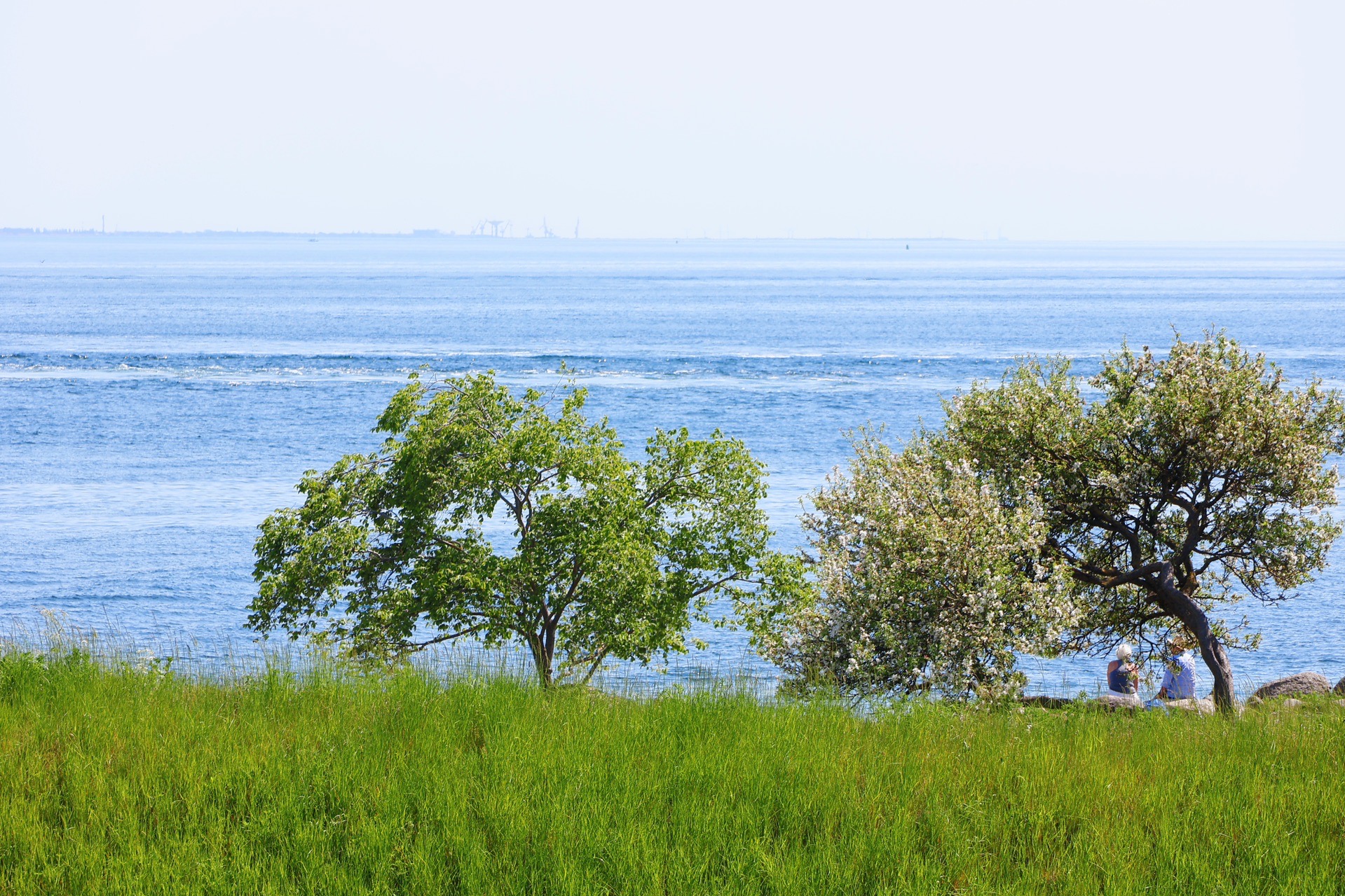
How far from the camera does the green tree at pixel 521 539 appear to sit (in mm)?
15797

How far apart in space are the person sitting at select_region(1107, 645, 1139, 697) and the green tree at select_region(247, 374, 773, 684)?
8.55 m

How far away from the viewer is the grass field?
7.32 metres

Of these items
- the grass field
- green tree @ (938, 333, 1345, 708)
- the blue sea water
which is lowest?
the blue sea water

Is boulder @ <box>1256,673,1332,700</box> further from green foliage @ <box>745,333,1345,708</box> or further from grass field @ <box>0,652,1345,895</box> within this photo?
grass field @ <box>0,652,1345,895</box>

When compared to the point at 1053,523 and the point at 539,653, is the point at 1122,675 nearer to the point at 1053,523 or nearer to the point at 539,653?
the point at 1053,523

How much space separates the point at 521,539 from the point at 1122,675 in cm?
1219

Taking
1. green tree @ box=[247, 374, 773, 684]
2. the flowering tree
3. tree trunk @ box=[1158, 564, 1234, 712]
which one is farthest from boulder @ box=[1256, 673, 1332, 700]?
green tree @ box=[247, 374, 773, 684]

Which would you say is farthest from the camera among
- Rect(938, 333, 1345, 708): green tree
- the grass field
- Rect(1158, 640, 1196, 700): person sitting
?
Rect(1158, 640, 1196, 700): person sitting

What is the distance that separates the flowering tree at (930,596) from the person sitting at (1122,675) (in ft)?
26.5

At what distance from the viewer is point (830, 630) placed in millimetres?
13977

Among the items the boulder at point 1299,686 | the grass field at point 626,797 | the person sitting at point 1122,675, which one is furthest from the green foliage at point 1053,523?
the boulder at point 1299,686

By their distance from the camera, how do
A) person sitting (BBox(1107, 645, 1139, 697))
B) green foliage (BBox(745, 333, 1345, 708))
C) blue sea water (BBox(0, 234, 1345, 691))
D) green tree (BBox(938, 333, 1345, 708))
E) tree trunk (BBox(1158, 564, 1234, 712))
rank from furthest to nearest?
blue sea water (BBox(0, 234, 1345, 691)) < person sitting (BBox(1107, 645, 1139, 697)) < tree trunk (BBox(1158, 564, 1234, 712)) < green tree (BBox(938, 333, 1345, 708)) < green foliage (BBox(745, 333, 1345, 708))

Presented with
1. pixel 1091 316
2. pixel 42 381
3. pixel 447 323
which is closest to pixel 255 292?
pixel 447 323

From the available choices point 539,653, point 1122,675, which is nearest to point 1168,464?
point 1122,675
